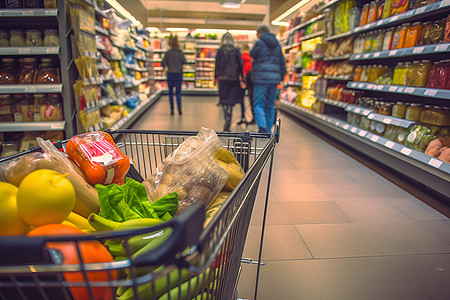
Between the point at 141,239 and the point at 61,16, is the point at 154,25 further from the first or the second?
the point at 141,239

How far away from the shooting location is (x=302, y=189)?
2.81 m

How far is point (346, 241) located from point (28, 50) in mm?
2970

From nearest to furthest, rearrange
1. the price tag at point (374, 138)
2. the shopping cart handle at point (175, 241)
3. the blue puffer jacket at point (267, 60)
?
the shopping cart handle at point (175, 241) → the price tag at point (374, 138) → the blue puffer jacket at point (267, 60)

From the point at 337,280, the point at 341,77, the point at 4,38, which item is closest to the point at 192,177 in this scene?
the point at 337,280

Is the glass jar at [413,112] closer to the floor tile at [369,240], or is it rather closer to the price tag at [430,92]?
the price tag at [430,92]

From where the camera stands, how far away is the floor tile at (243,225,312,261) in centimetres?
178

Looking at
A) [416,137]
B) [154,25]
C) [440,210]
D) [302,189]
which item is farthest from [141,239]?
[154,25]

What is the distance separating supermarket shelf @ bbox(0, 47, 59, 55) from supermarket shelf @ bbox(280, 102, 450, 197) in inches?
129

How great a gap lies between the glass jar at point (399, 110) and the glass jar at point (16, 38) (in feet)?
12.0

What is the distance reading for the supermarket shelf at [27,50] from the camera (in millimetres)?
2662

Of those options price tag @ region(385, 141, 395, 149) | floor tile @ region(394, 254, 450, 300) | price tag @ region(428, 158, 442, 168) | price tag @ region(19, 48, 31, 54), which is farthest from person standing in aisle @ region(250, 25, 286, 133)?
floor tile @ region(394, 254, 450, 300)

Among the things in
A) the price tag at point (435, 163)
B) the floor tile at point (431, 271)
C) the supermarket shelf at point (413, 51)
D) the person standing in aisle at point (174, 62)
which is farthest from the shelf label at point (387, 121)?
the person standing in aisle at point (174, 62)

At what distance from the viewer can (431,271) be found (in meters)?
1.66

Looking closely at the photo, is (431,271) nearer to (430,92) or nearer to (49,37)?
(430,92)
